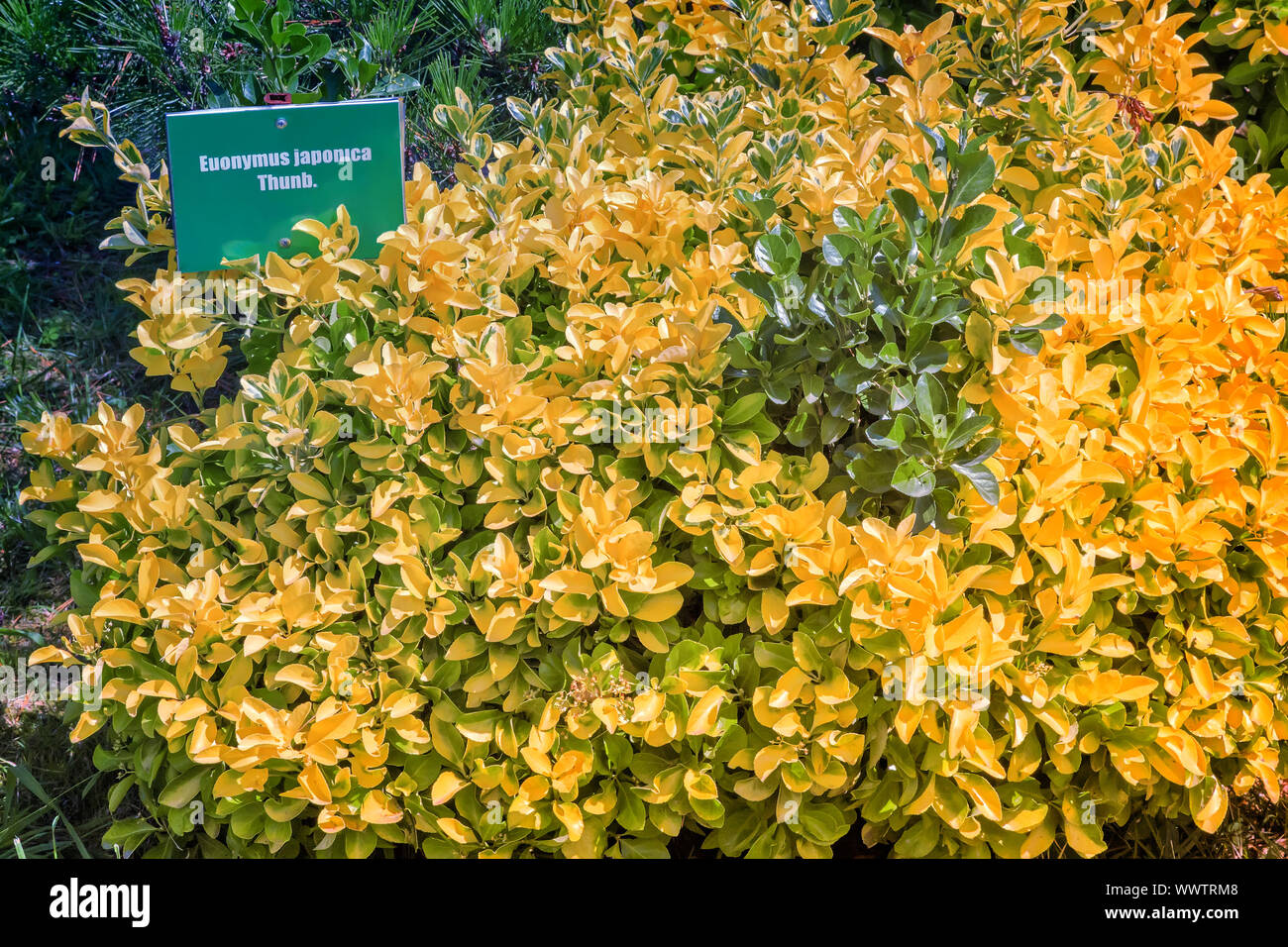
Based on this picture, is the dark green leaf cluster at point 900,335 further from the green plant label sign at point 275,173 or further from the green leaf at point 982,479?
the green plant label sign at point 275,173

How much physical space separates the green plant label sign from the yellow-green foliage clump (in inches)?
2.9

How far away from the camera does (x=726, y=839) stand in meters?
1.49

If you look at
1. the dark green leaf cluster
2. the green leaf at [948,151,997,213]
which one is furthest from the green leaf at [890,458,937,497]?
the green leaf at [948,151,997,213]

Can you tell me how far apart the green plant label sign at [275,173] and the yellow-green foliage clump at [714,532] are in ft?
0.25

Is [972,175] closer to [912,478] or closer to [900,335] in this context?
[900,335]

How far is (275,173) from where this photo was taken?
167 cm

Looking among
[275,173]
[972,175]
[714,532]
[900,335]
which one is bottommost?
[714,532]

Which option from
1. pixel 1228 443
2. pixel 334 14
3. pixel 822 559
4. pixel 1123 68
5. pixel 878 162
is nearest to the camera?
pixel 822 559

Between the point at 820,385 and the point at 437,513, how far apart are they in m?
0.60

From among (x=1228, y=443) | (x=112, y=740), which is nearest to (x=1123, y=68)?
(x=1228, y=443)

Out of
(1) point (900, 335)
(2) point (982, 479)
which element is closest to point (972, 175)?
(1) point (900, 335)

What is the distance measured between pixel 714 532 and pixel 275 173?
3.09ft

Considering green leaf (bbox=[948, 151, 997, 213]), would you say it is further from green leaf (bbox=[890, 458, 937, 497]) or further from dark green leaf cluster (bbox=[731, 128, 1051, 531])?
green leaf (bbox=[890, 458, 937, 497])
